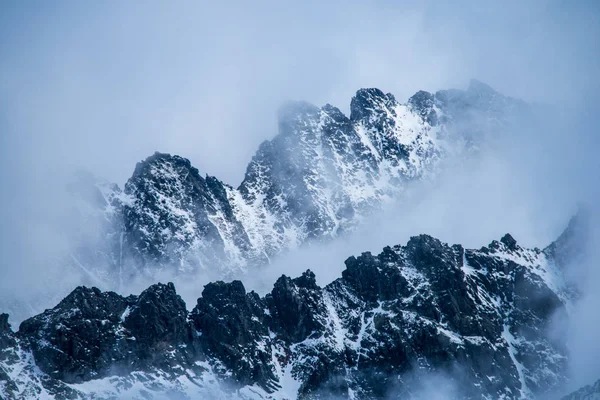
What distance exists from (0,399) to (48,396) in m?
15.4

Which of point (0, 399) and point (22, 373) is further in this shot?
point (22, 373)

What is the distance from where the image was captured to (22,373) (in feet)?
653

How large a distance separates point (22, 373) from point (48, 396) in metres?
9.45

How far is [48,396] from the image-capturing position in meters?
197

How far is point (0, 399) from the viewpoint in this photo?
184 meters

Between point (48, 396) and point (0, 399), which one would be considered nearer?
point (0, 399)

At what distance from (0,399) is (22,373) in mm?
15856
